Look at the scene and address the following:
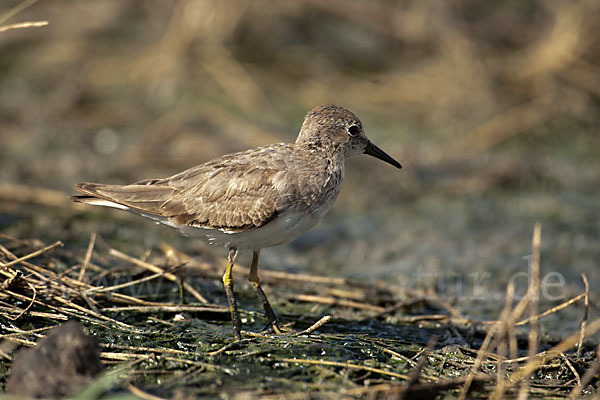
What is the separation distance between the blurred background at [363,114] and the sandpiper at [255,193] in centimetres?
170

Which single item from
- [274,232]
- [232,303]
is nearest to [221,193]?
[274,232]

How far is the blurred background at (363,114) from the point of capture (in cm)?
789

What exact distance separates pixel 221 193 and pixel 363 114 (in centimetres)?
542

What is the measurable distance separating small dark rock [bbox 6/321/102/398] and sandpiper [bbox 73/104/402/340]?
1357 mm

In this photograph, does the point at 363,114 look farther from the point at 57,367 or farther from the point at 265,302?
the point at 57,367

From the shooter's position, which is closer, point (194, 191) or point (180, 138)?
point (194, 191)

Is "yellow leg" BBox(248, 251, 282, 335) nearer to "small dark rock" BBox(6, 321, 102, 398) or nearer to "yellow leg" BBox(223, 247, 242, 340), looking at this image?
"yellow leg" BBox(223, 247, 242, 340)

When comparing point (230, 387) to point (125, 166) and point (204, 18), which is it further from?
point (204, 18)

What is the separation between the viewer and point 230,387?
4281mm

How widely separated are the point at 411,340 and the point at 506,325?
1.69m

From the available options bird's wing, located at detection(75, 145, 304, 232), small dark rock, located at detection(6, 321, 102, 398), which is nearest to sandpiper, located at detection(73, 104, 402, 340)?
bird's wing, located at detection(75, 145, 304, 232)

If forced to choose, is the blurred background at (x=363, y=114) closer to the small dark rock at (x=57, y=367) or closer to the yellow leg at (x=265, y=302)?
the yellow leg at (x=265, y=302)

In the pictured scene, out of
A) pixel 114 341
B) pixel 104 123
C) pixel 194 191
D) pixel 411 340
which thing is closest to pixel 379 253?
pixel 411 340

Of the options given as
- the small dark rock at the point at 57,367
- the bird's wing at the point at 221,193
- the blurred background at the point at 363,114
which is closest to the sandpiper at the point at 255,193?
the bird's wing at the point at 221,193
